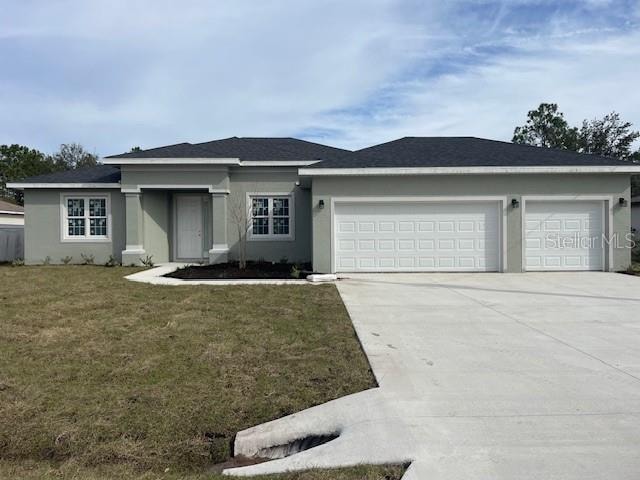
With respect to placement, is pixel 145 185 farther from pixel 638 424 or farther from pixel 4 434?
pixel 638 424

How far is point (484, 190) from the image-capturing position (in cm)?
1354

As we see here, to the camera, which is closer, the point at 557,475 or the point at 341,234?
the point at 557,475

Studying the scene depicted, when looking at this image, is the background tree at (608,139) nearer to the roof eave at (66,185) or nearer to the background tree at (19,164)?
the roof eave at (66,185)

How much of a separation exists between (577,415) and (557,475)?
1108 millimetres

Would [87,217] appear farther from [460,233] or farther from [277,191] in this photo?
[460,233]

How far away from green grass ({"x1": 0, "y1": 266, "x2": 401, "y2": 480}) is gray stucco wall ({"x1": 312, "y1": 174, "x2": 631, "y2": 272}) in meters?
4.85

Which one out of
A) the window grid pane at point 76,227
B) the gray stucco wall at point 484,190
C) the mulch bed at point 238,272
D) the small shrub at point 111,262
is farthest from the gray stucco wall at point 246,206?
the gray stucco wall at point 484,190

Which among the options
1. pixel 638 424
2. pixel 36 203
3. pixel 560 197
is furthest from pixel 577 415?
pixel 36 203

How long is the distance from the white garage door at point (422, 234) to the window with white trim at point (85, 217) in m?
9.13

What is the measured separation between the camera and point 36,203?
1683cm

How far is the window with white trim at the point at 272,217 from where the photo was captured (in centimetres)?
1655

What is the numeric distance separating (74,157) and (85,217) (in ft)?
135

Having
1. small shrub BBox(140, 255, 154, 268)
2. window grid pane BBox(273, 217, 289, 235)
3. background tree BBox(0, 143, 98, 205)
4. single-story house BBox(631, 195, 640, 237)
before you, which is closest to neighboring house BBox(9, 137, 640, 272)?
window grid pane BBox(273, 217, 289, 235)

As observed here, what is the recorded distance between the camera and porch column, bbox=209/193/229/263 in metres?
15.9
